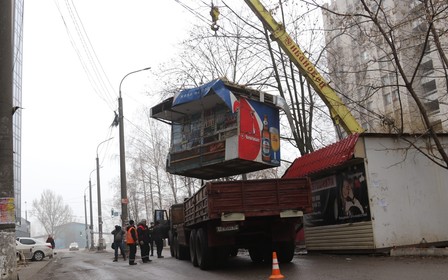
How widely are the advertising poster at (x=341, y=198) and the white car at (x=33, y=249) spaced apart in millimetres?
19265

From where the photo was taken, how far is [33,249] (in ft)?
94.1

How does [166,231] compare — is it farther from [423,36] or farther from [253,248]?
[423,36]

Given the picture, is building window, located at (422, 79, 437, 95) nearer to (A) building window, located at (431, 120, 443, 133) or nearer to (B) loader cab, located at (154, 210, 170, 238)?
(A) building window, located at (431, 120, 443, 133)

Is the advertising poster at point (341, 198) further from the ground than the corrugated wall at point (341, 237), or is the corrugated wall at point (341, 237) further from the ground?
the advertising poster at point (341, 198)

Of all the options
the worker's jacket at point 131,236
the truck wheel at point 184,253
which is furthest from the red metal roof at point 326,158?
the worker's jacket at point 131,236

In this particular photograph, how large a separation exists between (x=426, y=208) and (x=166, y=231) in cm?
1236

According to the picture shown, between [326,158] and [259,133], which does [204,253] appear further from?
[326,158]

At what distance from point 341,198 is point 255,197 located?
13.4ft

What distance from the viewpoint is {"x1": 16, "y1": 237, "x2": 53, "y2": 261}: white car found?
2820cm

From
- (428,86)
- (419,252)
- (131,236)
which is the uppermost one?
(428,86)

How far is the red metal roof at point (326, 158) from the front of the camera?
1315cm

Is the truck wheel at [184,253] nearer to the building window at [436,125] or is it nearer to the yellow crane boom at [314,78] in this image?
the yellow crane boom at [314,78]

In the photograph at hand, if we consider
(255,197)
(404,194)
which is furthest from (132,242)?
(404,194)

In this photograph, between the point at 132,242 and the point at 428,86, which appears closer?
the point at 132,242
